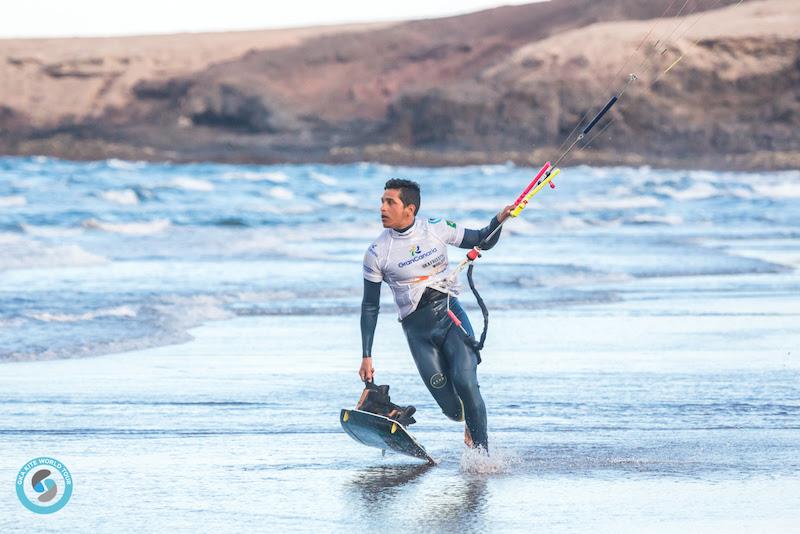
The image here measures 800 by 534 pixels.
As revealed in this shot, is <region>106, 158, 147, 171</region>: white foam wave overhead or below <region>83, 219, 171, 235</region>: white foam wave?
overhead

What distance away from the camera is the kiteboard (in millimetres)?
6953

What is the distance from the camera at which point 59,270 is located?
57.6 feet

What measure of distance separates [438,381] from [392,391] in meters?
2.11

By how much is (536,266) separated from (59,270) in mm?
5913

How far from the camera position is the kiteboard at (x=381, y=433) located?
274 inches

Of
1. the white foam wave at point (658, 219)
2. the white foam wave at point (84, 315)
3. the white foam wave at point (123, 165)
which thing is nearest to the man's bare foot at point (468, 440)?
the white foam wave at point (84, 315)

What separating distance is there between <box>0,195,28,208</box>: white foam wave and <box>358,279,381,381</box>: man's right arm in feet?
105

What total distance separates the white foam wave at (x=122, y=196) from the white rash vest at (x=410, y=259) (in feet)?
107

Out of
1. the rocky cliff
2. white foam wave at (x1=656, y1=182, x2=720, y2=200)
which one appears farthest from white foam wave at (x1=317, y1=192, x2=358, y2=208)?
the rocky cliff

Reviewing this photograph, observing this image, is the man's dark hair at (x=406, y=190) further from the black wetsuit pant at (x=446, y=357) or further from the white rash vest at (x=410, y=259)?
the black wetsuit pant at (x=446, y=357)

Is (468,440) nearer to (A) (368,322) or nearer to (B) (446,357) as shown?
(B) (446,357)

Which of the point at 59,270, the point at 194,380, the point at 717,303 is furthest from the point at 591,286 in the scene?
the point at 194,380

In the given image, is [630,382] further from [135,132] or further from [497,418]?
[135,132]

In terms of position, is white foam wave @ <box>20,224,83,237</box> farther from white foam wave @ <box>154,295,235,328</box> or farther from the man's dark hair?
the man's dark hair
